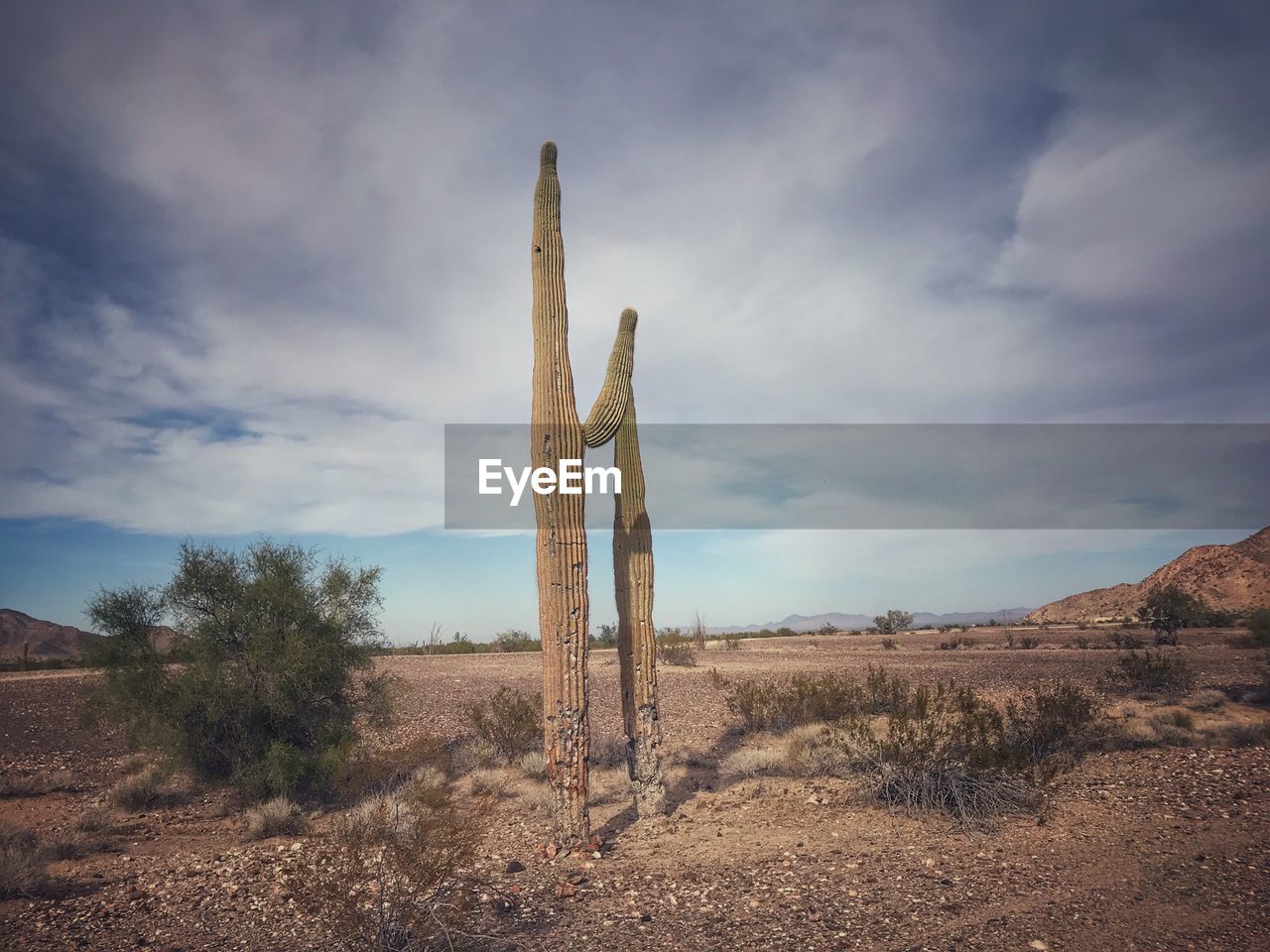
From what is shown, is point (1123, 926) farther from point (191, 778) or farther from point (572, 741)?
point (191, 778)

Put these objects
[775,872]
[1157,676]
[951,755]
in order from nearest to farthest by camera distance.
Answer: [775,872] < [951,755] < [1157,676]

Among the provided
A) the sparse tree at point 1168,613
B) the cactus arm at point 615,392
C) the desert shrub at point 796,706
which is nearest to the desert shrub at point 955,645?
the sparse tree at point 1168,613

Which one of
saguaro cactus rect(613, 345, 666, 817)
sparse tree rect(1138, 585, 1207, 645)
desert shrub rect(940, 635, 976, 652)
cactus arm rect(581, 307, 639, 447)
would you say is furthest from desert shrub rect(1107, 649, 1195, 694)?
desert shrub rect(940, 635, 976, 652)

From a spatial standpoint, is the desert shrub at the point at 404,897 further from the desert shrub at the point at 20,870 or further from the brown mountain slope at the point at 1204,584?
the brown mountain slope at the point at 1204,584

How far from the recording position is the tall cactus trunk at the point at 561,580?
8.09m

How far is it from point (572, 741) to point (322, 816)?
4.97 m

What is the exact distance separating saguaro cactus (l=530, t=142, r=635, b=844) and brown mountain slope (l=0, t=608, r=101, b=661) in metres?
58.1

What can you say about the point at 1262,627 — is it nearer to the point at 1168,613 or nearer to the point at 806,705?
the point at 1168,613

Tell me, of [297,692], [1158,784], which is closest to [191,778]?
[297,692]

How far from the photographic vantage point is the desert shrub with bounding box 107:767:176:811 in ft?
36.0

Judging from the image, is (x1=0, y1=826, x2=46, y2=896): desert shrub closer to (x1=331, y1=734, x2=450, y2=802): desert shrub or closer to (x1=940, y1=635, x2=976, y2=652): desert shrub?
(x1=331, y1=734, x2=450, y2=802): desert shrub

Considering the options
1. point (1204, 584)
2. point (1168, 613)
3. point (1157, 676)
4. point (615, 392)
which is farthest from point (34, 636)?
point (1204, 584)

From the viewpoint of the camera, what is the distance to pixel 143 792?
36.4 feet

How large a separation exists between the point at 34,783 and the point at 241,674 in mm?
4617
